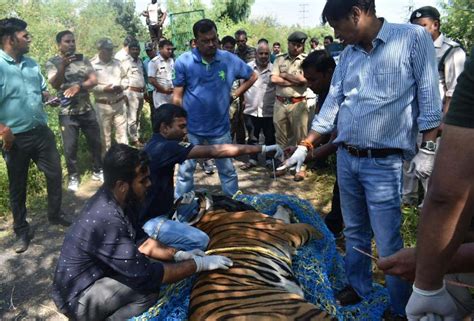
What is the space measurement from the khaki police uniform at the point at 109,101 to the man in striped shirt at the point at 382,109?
447cm

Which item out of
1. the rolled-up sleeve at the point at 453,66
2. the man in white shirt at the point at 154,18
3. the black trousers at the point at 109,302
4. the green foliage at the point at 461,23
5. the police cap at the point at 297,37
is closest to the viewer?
the black trousers at the point at 109,302

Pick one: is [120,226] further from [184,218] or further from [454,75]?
[454,75]

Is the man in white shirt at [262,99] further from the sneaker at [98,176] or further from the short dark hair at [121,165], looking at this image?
the short dark hair at [121,165]

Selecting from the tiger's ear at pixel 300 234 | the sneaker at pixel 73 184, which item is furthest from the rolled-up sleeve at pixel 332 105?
the sneaker at pixel 73 184

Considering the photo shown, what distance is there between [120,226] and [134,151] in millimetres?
452

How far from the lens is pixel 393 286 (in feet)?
8.64

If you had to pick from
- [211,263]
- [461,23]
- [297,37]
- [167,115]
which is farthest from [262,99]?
[461,23]

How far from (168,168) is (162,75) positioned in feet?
13.5

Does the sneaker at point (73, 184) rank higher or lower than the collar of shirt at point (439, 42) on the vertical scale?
lower

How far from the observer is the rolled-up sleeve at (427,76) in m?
2.28

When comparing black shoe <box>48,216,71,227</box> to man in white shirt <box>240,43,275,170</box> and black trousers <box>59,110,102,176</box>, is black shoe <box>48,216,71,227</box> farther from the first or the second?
man in white shirt <box>240,43,275,170</box>

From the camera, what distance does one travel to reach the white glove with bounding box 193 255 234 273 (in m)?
2.51

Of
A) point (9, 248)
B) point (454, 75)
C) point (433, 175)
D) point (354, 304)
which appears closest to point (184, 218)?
point (354, 304)

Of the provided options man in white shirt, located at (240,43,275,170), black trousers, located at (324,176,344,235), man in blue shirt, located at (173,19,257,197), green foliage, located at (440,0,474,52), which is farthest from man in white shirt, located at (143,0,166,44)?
black trousers, located at (324,176,344,235)
